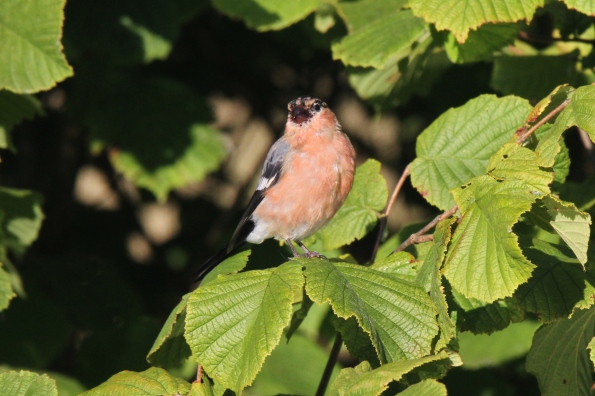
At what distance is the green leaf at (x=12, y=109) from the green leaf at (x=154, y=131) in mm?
1242

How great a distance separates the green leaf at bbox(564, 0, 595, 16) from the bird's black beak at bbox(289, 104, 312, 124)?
2.00 metres

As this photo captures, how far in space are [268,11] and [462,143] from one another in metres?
1.71

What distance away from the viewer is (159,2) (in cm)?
489

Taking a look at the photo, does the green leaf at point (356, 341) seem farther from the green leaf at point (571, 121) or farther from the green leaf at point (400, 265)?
the green leaf at point (571, 121)

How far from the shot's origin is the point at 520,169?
244cm

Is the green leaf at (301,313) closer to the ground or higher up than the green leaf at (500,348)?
higher up

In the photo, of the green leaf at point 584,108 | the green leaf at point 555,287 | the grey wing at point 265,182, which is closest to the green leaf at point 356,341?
the green leaf at point 555,287

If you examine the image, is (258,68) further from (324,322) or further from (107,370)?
Result: (107,370)

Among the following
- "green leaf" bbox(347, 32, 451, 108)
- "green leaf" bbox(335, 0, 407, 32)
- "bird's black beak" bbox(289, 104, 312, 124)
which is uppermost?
"green leaf" bbox(335, 0, 407, 32)

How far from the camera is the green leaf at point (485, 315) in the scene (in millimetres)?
2789

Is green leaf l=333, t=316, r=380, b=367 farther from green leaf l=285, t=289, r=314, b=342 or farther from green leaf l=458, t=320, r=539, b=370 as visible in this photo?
green leaf l=458, t=320, r=539, b=370

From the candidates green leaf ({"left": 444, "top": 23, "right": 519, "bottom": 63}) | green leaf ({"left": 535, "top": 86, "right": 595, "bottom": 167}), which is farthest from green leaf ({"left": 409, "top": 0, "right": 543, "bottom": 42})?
green leaf ({"left": 535, "top": 86, "right": 595, "bottom": 167})

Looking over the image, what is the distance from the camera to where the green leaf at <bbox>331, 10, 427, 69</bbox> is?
3594 millimetres

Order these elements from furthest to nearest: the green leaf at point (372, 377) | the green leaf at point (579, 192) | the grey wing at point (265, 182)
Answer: the grey wing at point (265, 182), the green leaf at point (579, 192), the green leaf at point (372, 377)
